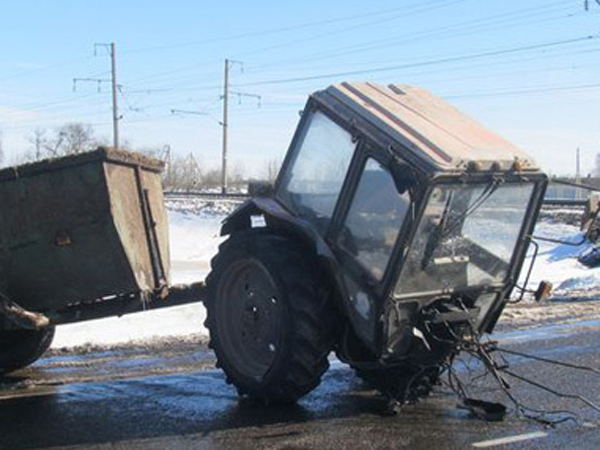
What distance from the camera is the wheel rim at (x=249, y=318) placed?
254 inches

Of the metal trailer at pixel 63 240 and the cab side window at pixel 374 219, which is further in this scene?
the metal trailer at pixel 63 240

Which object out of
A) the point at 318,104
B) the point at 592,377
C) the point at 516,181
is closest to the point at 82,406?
the point at 318,104

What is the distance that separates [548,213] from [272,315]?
82.0 feet

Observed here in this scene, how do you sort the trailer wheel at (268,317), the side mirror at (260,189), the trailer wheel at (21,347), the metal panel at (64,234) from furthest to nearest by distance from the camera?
the trailer wheel at (21,347) → the side mirror at (260,189) → the metal panel at (64,234) → the trailer wheel at (268,317)

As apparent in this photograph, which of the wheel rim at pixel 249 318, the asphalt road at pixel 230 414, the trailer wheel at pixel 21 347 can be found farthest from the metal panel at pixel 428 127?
the trailer wheel at pixel 21 347

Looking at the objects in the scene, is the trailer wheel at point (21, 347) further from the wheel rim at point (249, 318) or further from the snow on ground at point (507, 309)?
the snow on ground at point (507, 309)

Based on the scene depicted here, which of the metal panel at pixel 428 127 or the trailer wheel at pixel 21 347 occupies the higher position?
the metal panel at pixel 428 127

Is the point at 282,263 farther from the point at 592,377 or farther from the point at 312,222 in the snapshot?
the point at 592,377

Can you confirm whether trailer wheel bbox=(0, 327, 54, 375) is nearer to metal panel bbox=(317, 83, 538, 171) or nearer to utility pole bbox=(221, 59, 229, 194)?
metal panel bbox=(317, 83, 538, 171)

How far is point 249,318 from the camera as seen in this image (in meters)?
6.76

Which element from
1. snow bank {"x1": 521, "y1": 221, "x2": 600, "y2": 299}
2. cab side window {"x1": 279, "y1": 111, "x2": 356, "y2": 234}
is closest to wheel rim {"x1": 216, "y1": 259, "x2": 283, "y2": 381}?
cab side window {"x1": 279, "y1": 111, "x2": 356, "y2": 234}

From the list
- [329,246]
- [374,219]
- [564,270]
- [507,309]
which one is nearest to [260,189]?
[329,246]

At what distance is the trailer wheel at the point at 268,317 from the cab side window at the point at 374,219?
44 centimetres

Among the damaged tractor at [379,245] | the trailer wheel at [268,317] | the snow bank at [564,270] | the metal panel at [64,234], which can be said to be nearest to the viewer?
the damaged tractor at [379,245]
